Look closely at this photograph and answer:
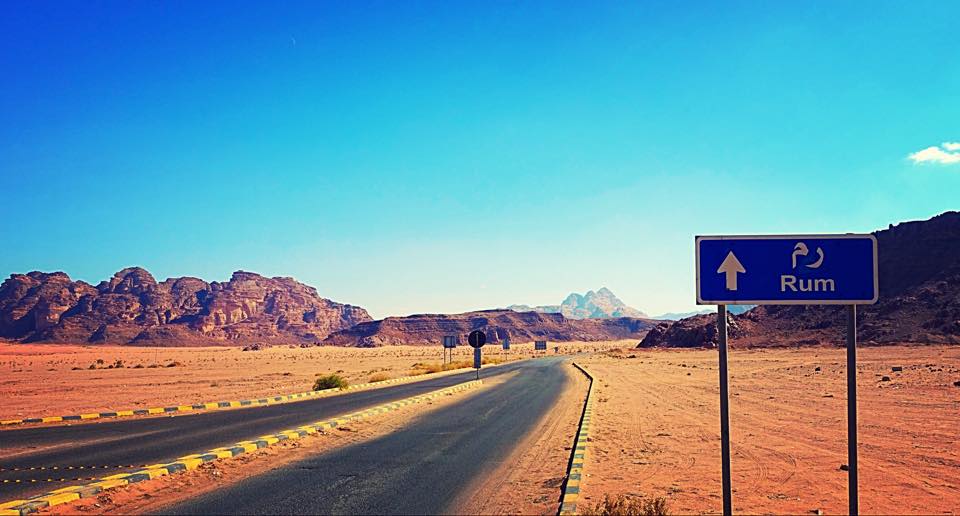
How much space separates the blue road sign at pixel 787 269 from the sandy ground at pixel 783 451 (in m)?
3.24

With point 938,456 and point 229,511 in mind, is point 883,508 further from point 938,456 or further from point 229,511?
point 229,511

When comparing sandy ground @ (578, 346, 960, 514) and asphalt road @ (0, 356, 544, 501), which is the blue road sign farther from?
asphalt road @ (0, 356, 544, 501)

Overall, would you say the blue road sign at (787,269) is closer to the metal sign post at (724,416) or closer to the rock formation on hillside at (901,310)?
the metal sign post at (724,416)

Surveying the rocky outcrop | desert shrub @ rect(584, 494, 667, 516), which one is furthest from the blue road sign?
the rocky outcrop

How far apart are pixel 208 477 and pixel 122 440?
5.41 meters

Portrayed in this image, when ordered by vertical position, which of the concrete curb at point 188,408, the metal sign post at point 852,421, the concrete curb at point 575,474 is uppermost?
the metal sign post at point 852,421

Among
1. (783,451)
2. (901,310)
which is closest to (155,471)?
(783,451)

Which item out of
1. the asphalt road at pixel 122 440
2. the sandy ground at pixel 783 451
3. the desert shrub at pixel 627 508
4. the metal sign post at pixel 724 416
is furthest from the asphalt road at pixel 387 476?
the metal sign post at pixel 724 416

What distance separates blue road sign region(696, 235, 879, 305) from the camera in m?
6.09

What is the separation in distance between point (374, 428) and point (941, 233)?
105 meters

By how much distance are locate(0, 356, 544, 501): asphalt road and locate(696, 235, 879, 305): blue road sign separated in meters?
9.09

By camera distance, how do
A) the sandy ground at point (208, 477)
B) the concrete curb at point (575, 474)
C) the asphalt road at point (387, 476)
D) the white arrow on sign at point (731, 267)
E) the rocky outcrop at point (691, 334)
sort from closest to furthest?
the white arrow on sign at point (731, 267) < the concrete curb at point (575, 474) < the asphalt road at point (387, 476) < the sandy ground at point (208, 477) < the rocky outcrop at point (691, 334)

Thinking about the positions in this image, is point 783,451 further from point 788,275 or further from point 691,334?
point 691,334

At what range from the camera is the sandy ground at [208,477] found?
837 centimetres
